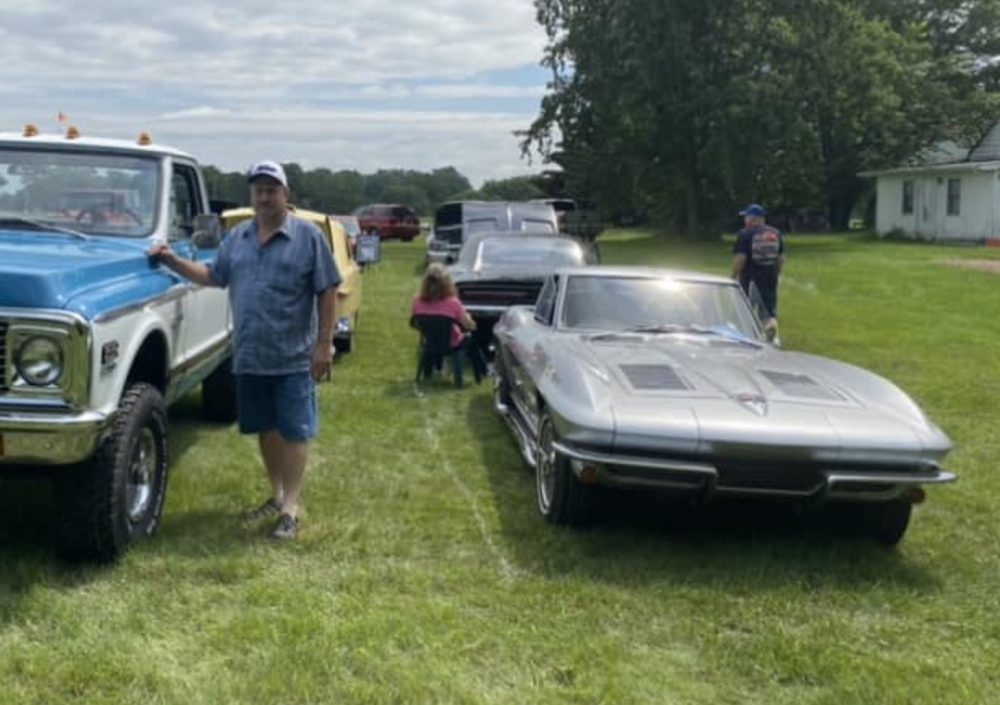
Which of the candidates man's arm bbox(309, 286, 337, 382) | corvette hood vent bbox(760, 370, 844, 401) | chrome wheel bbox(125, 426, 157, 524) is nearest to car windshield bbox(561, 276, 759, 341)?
corvette hood vent bbox(760, 370, 844, 401)

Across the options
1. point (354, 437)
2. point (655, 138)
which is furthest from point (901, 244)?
point (354, 437)

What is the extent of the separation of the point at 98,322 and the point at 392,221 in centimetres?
3743

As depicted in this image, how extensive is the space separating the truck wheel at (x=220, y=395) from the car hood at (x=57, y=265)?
7.05ft

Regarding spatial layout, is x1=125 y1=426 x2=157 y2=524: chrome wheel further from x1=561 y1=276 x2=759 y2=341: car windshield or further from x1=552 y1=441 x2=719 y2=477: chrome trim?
x1=561 y1=276 x2=759 y2=341: car windshield

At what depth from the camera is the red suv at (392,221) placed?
41.0m

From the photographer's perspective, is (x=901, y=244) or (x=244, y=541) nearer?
(x=244, y=541)

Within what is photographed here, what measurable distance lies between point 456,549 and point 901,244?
33.5 m

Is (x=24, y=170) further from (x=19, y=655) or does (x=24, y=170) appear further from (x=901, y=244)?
(x=901, y=244)

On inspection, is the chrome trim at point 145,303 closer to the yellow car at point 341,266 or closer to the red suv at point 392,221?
the yellow car at point 341,266

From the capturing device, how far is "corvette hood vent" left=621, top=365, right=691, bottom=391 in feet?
17.0

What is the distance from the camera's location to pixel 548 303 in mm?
7227

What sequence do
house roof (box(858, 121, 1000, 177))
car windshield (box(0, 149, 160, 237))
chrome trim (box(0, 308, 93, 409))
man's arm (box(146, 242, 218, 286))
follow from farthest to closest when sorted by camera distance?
house roof (box(858, 121, 1000, 177)) < car windshield (box(0, 149, 160, 237)) < man's arm (box(146, 242, 218, 286)) < chrome trim (box(0, 308, 93, 409))

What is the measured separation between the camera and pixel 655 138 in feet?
118

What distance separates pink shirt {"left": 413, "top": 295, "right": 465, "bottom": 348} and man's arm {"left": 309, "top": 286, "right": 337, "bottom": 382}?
4222 millimetres
